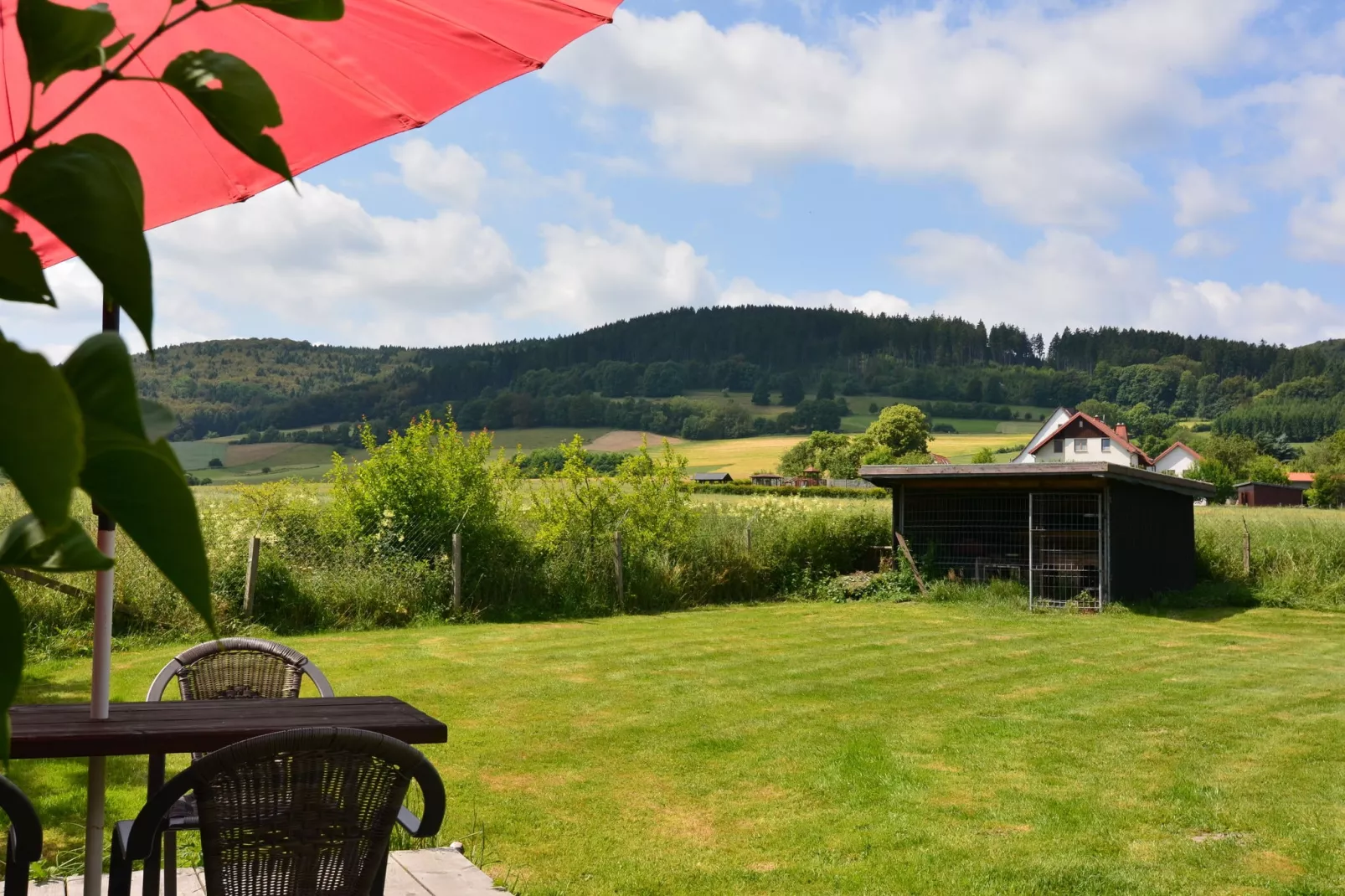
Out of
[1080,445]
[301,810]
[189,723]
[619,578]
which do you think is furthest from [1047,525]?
[1080,445]

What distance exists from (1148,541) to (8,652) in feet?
54.0

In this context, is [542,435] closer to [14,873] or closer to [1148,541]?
[1148,541]

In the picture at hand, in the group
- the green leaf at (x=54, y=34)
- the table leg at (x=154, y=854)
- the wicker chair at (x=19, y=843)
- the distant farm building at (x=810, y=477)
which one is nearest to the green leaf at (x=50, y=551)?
the green leaf at (x=54, y=34)

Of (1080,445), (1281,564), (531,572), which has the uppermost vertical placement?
(1080,445)

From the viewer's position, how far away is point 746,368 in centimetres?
8781

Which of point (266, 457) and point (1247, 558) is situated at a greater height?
point (266, 457)

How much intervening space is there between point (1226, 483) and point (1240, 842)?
56768 millimetres

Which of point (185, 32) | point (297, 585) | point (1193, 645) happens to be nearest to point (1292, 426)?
point (1193, 645)

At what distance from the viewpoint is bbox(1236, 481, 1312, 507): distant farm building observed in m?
53.9

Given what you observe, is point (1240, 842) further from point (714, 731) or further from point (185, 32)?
point (185, 32)

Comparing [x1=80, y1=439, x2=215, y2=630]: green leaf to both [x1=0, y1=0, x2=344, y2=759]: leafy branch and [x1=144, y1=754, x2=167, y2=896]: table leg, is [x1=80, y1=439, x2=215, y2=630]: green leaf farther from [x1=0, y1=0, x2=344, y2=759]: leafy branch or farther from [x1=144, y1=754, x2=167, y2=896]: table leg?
[x1=144, y1=754, x2=167, y2=896]: table leg

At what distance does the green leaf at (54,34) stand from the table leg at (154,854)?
2.04 metres

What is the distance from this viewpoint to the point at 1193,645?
35.2 ft

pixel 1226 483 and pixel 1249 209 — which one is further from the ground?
pixel 1249 209
